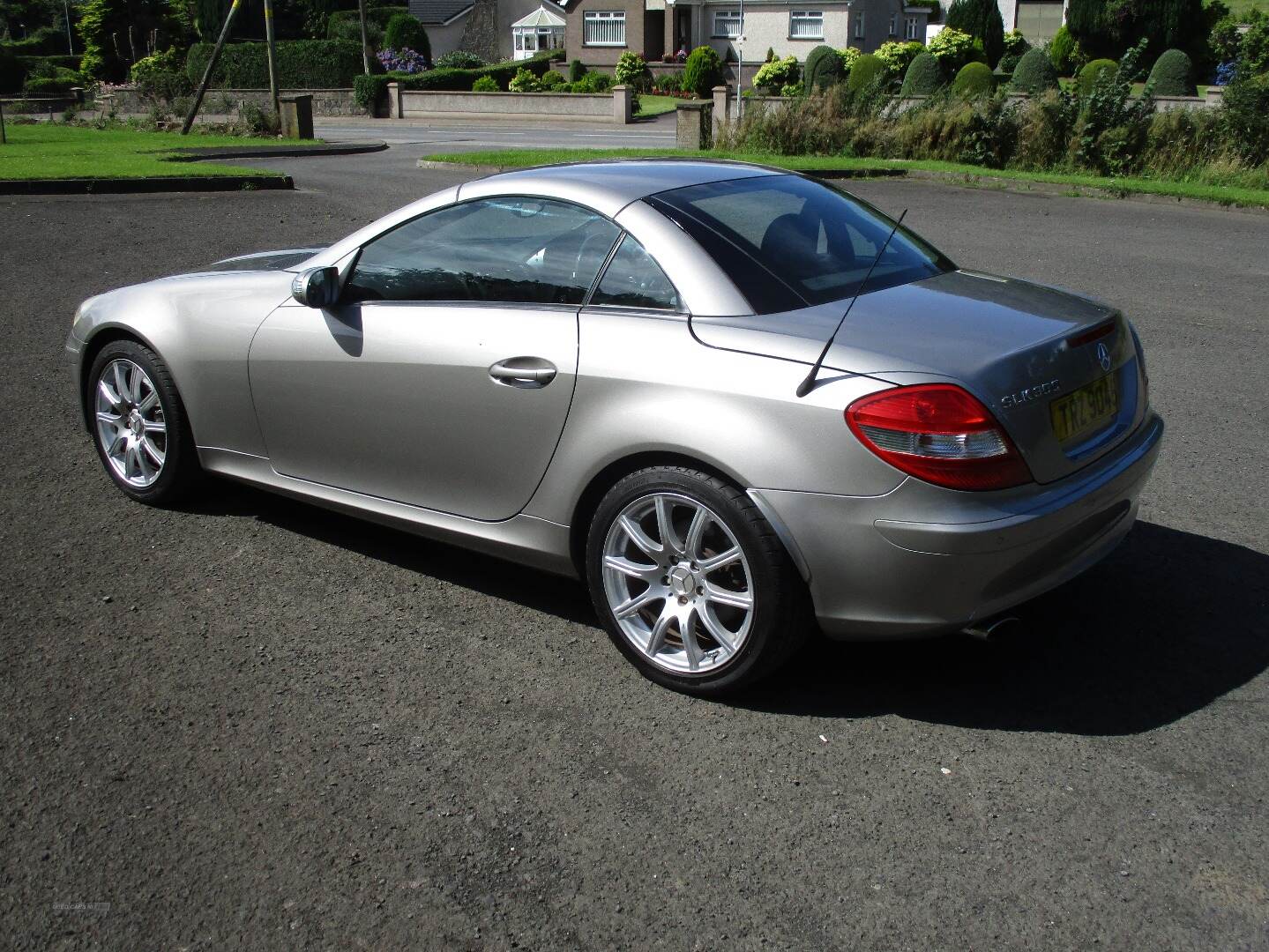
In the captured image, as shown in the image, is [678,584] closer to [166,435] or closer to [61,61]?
[166,435]

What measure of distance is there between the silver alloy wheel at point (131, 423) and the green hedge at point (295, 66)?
50.6 m

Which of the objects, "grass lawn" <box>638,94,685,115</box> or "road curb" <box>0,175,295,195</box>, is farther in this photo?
"grass lawn" <box>638,94,685,115</box>

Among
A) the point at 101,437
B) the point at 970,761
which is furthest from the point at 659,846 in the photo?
the point at 101,437

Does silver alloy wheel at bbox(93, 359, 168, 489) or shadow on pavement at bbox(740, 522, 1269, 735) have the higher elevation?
silver alloy wheel at bbox(93, 359, 168, 489)

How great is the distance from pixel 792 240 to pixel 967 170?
16.1 m

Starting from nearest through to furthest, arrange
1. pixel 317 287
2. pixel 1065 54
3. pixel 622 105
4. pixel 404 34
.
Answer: pixel 317 287
pixel 622 105
pixel 1065 54
pixel 404 34

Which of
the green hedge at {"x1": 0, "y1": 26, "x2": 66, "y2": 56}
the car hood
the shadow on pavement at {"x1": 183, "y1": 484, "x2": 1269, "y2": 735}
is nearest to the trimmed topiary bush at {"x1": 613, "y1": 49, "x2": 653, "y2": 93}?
the green hedge at {"x1": 0, "y1": 26, "x2": 66, "y2": 56}

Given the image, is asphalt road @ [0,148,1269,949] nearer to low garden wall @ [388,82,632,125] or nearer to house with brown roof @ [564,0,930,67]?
low garden wall @ [388,82,632,125]

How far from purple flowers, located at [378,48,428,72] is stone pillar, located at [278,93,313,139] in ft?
89.9

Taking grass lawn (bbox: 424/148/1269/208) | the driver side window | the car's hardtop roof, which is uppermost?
the car's hardtop roof

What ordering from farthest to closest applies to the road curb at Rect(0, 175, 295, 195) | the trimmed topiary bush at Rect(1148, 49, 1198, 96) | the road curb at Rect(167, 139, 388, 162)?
1. the trimmed topiary bush at Rect(1148, 49, 1198, 96)
2. the road curb at Rect(167, 139, 388, 162)
3. the road curb at Rect(0, 175, 295, 195)

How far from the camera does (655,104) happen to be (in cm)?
4959

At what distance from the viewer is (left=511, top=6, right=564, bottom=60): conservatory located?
79.1 metres

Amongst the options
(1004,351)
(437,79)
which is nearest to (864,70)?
(437,79)
